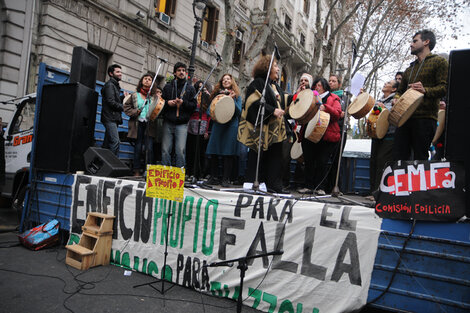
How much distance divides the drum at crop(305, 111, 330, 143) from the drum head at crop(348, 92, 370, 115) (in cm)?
48

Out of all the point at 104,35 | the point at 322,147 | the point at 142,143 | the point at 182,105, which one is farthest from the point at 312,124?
the point at 104,35

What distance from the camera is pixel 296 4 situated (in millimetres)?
27594

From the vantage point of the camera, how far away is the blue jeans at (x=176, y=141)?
570 centimetres

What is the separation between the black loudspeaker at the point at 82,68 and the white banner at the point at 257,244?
2087 millimetres

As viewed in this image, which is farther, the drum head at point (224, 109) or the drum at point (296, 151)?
the drum at point (296, 151)

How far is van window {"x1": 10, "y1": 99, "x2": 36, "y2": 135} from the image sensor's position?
6.75 m

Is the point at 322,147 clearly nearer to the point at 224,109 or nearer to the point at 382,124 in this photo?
the point at 382,124

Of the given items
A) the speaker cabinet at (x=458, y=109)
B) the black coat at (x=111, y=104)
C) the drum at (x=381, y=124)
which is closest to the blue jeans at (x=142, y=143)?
the black coat at (x=111, y=104)

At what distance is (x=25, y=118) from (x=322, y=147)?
6218 mm

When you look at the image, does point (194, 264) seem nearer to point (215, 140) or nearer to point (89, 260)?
point (89, 260)

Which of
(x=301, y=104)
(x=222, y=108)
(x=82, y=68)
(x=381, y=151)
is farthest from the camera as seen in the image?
(x=82, y=68)

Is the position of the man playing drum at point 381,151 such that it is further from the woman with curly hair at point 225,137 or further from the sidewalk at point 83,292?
the sidewalk at point 83,292

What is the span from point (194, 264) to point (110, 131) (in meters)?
3.30

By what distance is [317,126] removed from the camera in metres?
Result: 4.66
